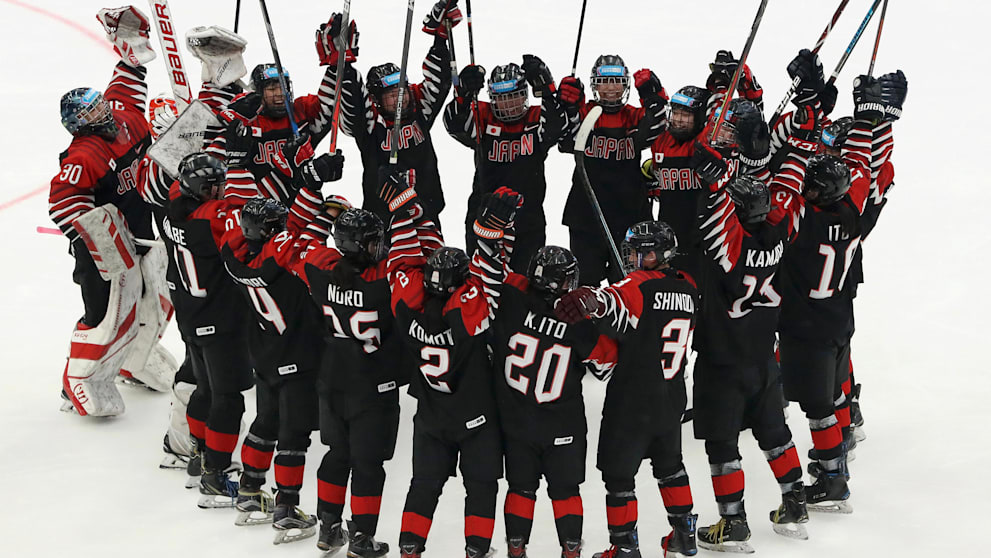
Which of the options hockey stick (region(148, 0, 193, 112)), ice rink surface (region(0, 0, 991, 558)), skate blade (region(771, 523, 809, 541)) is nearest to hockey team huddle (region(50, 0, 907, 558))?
skate blade (region(771, 523, 809, 541))

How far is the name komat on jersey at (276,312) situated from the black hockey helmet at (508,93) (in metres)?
1.73

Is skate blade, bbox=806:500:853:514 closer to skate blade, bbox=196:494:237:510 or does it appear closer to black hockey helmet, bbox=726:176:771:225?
black hockey helmet, bbox=726:176:771:225

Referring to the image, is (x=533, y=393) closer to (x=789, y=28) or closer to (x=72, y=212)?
(x=72, y=212)

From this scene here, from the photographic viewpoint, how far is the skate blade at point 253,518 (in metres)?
5.45

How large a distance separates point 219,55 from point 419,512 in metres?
3.32

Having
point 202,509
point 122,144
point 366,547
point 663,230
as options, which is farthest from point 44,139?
point 663,230

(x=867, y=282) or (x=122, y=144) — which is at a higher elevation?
(x=122, y=144)

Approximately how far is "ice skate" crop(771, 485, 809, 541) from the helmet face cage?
8.19 ft

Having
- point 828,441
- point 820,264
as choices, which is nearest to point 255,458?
point 828,441

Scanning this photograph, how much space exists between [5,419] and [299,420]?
2609mm

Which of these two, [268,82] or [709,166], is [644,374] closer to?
[709,166]

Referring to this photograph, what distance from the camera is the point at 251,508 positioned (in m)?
5.46

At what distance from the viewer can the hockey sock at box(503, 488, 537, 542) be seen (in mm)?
4770

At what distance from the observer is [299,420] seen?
5.23m
